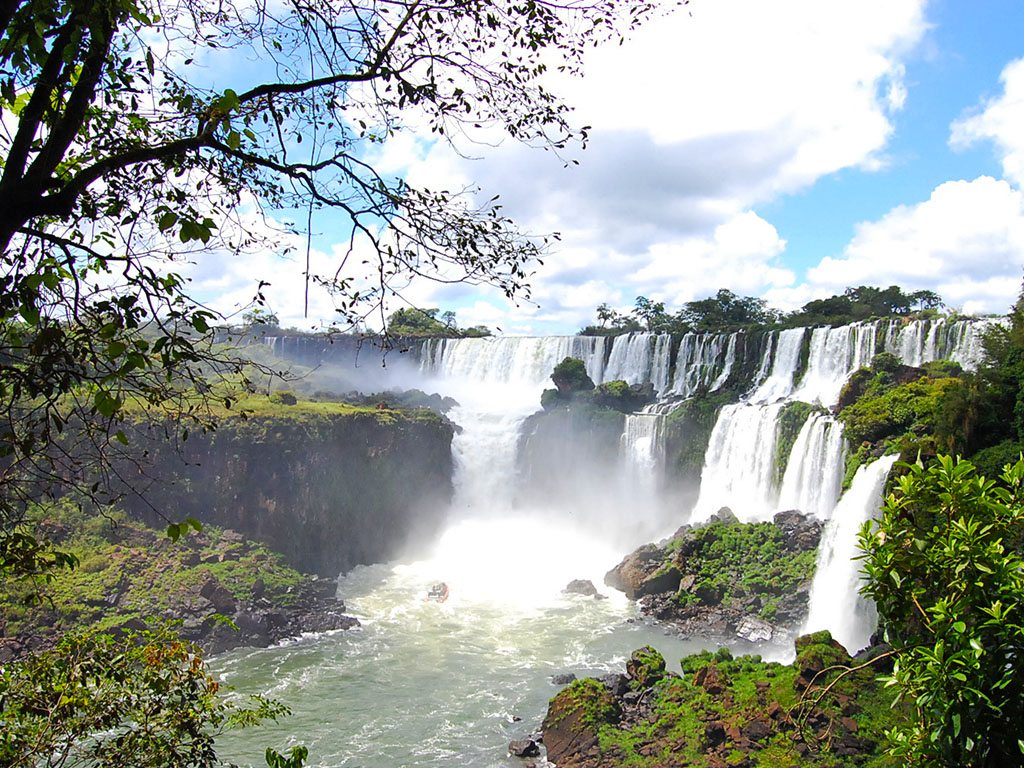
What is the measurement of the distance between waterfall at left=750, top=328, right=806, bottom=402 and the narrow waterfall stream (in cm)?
9

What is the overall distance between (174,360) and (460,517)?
1182 inches

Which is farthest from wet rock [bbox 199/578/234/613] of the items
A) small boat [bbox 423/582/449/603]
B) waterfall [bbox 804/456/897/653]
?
waterfall [bbox 804/456/897/653]

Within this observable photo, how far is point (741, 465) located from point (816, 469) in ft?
13.3

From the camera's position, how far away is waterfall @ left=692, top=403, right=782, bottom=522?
24.5 m

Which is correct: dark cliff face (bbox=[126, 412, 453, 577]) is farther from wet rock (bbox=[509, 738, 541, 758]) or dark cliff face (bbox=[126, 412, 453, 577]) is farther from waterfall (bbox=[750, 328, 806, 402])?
waterfall (bbox=[750, 328, 806, 402])

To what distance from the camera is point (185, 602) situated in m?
18.9

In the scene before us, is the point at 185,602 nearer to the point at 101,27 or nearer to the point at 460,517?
the point at 460,517

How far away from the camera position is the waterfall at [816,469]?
20.9 metres

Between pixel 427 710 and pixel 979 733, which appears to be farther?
pixel 427 710

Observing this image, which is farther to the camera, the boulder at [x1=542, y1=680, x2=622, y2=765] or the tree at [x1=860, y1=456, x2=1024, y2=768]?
the boulder at [x1=542, y1=680, x2=622, y2=765]

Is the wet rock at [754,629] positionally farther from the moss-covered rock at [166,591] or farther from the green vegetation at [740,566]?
the moss-covered rock at [166,591]

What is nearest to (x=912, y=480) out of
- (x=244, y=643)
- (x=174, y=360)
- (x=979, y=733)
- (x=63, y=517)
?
(x=979, y=733)

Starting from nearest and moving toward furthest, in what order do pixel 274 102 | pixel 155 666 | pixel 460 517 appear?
pixel 274 102 < pixel 155 666 < pixel 460 517

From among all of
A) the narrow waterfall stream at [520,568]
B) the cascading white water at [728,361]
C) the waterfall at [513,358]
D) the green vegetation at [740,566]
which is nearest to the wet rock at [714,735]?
the narrow waterfall stream at [520,568]
